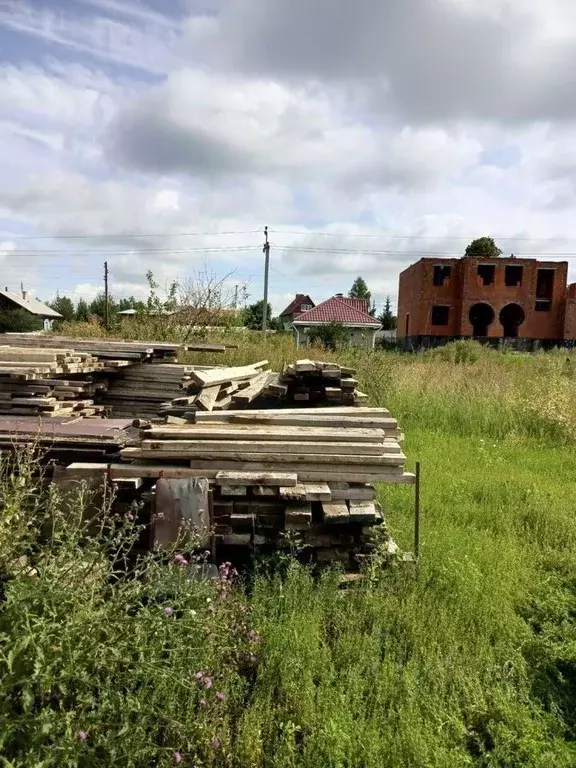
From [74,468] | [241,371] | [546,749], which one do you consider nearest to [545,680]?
[546,749]

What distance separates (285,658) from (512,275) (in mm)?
36281

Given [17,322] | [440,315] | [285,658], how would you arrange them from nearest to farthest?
[285,658] → [440,315] → [17,322]

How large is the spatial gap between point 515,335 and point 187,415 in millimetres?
34799

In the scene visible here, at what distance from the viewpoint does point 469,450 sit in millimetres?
8359

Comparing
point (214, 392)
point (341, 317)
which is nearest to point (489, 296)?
point (341, 317)

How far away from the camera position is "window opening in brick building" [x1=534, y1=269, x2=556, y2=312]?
117ft

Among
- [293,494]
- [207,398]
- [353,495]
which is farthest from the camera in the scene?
[207,398]

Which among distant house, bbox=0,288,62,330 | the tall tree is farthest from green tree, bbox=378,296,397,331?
distant house, bbox=0,288,62,330

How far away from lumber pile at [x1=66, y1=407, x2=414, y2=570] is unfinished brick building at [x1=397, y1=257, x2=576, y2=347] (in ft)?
103

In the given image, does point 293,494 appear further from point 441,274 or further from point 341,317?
point 441,274

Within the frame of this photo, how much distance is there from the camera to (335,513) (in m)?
3.82

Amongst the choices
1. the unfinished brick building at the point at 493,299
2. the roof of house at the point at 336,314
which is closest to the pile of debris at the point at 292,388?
the roof of house at the point at 336,314

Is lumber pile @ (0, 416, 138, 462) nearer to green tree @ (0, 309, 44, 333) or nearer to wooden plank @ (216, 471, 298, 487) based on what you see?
wooden plank @ (216, 471, 298, 487)

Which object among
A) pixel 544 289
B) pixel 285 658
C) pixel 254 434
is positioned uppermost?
pixel 544 289
